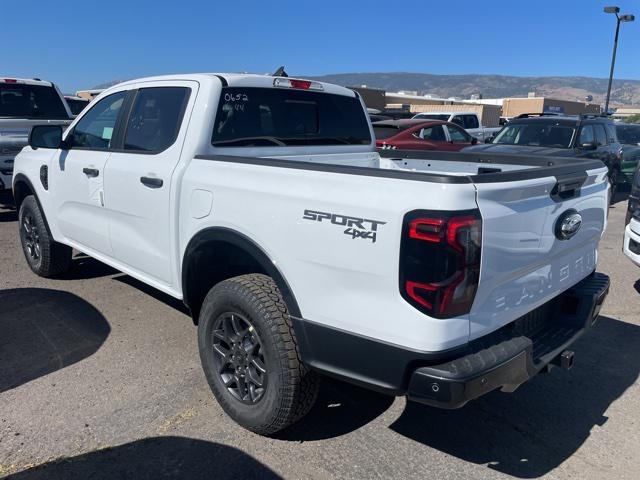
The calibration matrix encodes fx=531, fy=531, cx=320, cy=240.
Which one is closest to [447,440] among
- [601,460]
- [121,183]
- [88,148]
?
[601,460]

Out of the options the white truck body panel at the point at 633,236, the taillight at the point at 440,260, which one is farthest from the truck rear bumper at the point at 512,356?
the white truck body panel at the point at 633,236

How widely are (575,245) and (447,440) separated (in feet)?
4.30

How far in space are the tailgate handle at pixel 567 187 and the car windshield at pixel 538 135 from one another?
7625mm

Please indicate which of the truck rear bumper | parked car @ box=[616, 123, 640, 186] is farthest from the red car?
the truck rear bumper

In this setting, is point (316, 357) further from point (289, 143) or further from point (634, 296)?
point (634, 296)

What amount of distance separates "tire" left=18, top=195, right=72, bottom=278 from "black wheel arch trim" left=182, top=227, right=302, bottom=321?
257 centimetres

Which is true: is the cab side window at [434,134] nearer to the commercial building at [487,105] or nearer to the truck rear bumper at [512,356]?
the truck rear bumper at [512,356]

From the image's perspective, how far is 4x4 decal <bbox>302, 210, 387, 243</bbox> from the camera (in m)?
2.24

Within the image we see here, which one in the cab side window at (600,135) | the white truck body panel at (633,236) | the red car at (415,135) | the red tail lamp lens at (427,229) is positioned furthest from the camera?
the red car at (415,135)

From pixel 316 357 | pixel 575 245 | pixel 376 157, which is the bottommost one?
pixel 316 357

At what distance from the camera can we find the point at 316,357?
101 inches

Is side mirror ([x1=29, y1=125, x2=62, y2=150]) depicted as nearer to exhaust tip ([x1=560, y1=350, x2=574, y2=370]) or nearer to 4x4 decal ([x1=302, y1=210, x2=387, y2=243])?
4x4 decal ([x1=302, y1=210, x2=387, y2=243])

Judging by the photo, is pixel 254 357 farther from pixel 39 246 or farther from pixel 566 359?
pixel 39 246

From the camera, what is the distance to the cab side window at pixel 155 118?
353 cm
